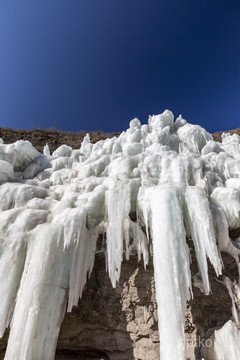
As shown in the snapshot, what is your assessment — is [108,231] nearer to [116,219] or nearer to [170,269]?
[116,219]

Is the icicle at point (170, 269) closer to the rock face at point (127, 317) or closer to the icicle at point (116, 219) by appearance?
the icicle at point (116, 219)

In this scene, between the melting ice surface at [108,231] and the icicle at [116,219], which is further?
the icicle at [116,219]

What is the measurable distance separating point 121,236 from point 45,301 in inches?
60.2

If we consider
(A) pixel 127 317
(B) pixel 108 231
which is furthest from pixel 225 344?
(B) pixel 108 231

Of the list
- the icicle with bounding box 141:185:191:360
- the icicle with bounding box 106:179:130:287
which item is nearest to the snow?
the icicle with bounding box 141:185:191:360

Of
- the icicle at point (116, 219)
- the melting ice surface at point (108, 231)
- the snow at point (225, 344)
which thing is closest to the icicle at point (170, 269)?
the melting ice surface at point (108, 231)

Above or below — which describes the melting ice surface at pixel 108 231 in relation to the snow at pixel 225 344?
above

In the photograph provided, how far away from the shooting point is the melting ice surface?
339 cm

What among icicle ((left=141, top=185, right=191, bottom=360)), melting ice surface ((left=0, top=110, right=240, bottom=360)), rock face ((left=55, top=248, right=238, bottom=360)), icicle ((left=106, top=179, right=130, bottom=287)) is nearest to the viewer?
icicle ((left=141, top=185, right=191, bottom=360))

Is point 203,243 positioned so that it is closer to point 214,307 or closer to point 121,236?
point 121,236

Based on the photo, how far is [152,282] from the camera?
189 inches

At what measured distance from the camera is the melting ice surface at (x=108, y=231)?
3.39 m

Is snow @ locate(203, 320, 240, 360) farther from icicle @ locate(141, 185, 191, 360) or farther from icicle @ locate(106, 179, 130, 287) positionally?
icicle @ locate(106, 179, 130, 287)

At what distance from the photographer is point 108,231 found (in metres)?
4.31
